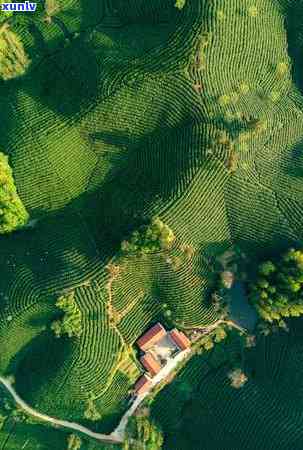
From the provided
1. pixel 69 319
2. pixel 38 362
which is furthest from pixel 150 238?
Answer: pixel 38 362

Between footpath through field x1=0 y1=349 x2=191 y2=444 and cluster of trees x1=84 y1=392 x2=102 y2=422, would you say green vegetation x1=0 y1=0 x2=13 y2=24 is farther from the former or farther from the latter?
cluster of trees x1=84 y1=392 x2=102 y2=422

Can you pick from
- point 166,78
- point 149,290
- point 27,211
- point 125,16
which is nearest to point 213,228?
point 149,290

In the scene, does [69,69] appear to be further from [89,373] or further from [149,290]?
[89,373]

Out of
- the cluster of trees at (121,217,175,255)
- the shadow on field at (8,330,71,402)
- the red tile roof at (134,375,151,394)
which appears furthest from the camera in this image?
the red tile roof at (134,375,151,394)

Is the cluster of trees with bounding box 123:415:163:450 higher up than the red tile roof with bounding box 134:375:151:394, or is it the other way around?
the red tile roof with bounding box 134:375:151:394

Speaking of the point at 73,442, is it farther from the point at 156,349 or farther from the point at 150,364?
the point at 156,349

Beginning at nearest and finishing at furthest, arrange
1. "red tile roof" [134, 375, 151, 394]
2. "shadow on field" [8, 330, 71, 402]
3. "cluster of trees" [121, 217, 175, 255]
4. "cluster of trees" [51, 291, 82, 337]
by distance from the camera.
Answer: "cluster of trees" [121, 217, 175, 255], "cluster of trees" [51, 291, 82, 337], "shadow on field" [8, 330, 71, 402], "red tile roof" [134, 375, 151, 394]

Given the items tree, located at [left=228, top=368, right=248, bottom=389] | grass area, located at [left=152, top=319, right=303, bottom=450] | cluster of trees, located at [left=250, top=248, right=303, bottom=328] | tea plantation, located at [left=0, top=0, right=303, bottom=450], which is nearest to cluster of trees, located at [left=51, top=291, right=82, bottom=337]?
tea plantation, located at [left=0, top=0, right=303, bottom=450]
